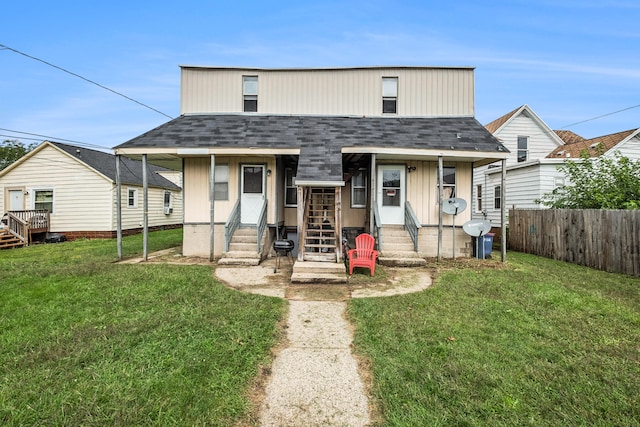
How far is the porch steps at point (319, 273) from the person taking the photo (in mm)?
6949

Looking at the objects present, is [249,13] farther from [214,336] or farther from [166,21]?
[214,336]

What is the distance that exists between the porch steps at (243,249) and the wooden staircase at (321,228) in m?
1.57

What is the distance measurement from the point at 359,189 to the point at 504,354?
8.50m

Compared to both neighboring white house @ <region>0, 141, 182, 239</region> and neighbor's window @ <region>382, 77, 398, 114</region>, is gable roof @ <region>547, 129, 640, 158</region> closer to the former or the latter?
neighbor's window @ <region>382, 77, 398, 114</region>

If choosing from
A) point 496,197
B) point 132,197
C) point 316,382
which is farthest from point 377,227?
point 132,197

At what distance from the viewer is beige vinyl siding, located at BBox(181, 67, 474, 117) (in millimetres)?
11828

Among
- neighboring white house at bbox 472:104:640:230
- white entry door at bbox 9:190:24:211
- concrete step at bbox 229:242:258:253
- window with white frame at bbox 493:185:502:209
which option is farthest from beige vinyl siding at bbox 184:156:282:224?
white entry door at bbox 9:190:24:211

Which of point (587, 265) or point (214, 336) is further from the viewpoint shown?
point (587, 265)

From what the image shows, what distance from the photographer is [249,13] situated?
598 inches

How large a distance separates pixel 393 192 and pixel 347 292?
520 centimetres

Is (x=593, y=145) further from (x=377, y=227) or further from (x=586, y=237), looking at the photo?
(x=377, y=227)

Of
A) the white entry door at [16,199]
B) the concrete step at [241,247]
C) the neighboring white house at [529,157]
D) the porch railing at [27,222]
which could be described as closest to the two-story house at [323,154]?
the concrete step at [241,247]

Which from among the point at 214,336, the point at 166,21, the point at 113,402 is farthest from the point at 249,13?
the point at 113,402

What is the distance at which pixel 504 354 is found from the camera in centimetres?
365
